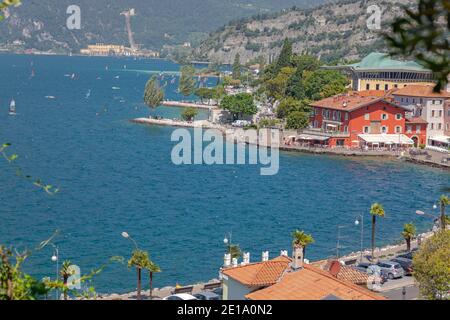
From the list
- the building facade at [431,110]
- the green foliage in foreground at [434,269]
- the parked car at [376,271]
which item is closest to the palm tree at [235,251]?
the parked car at [376,271]

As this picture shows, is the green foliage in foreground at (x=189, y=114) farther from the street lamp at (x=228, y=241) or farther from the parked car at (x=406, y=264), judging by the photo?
the parked car at (x=406, y=264)

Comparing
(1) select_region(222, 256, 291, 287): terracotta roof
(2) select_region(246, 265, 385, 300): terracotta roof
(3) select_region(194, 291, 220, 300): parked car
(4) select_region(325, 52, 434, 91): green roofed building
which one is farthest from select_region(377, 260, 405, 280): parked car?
Answer: (4) select_region(325, 52, 434, 91): green roofed building

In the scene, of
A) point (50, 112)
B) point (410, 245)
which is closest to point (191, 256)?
point (410, 245)

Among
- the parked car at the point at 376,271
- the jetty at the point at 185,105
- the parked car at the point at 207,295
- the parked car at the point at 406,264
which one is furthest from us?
the jetty at the point at 185,105

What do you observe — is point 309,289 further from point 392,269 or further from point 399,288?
point 392,269

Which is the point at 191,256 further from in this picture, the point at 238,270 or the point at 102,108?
the point at 102,108

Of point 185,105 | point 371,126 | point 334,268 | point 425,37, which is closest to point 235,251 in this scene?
point 334,268
